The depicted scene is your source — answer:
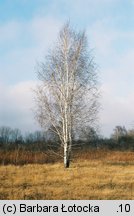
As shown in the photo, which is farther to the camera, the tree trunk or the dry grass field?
the tree trunk

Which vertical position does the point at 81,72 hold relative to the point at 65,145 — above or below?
above

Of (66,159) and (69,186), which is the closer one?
(69,186)

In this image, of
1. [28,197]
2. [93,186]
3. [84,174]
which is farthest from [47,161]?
[28,197]

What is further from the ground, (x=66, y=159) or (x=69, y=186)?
(x=66, y=159)

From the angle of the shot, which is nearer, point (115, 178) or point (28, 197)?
point (28, 197)

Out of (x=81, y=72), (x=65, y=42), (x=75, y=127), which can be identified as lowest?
(x=75, y=127)

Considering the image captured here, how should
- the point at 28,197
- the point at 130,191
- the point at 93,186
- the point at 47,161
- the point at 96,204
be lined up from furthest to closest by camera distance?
the point at 47,161
the point at 93,186
the point at 130,191
the point at 28,197
the point at 96,204

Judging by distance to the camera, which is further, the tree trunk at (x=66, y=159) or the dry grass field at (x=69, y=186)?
the tree trunk at (x=66, y=159)

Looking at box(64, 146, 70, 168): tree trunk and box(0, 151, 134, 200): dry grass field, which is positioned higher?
box(64, 146, 70, 168): tree trunk

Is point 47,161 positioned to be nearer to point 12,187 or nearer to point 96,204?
point 12,187

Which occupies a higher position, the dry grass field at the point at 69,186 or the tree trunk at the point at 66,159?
the tree trunk at the point at 66,159

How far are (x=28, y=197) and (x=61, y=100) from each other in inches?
511

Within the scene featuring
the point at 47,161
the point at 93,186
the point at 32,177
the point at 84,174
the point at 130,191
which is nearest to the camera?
the point at 130,191

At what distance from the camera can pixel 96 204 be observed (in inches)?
381
